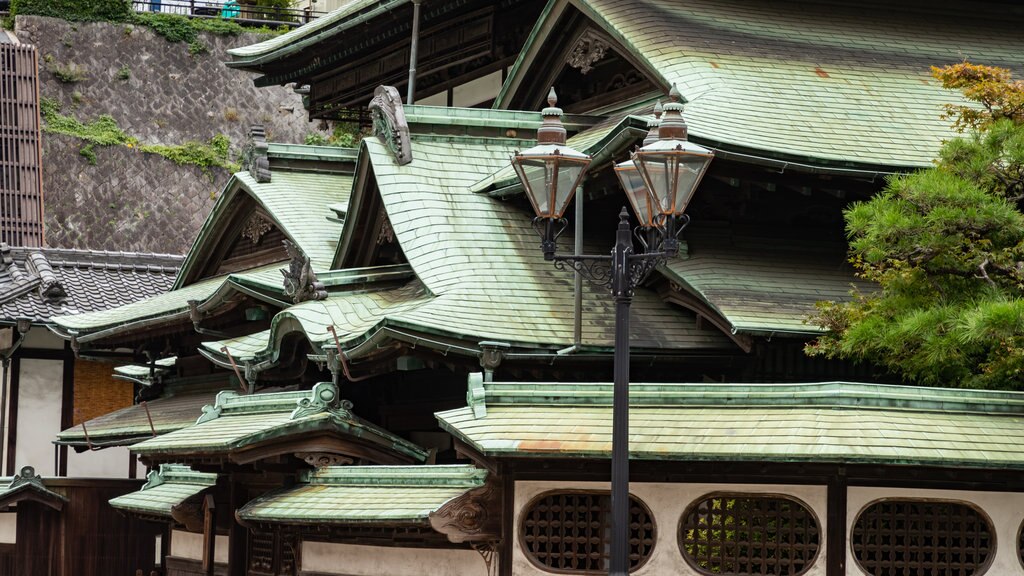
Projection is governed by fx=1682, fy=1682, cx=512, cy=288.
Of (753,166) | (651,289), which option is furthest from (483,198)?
(753,166)

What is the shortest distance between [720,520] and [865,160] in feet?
16.3

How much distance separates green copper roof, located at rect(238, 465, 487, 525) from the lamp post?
331cm

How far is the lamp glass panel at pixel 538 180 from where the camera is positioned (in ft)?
41.8

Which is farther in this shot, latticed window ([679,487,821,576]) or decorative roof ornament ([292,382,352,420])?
decorative roof ornament ([292,382,352,420])

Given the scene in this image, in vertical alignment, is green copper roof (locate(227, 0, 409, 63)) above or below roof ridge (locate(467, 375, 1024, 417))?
above

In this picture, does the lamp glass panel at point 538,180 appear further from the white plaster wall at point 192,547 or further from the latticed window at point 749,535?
the white plaster wall at point 192,547

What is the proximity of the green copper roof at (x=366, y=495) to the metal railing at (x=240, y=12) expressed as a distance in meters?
44.2

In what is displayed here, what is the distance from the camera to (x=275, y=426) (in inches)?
699

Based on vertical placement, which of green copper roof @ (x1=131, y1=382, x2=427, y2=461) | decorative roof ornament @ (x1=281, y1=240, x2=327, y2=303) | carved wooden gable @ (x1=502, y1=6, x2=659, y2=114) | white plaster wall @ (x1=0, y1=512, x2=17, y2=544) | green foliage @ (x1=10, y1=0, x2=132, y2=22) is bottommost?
white plaster wall @ (x1=0, y1=512, x2=17, y2=544)

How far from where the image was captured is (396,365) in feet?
58.3

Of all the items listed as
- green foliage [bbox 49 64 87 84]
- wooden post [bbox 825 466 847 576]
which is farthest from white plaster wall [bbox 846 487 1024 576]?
green foliage [bbox 49 64 87 84]

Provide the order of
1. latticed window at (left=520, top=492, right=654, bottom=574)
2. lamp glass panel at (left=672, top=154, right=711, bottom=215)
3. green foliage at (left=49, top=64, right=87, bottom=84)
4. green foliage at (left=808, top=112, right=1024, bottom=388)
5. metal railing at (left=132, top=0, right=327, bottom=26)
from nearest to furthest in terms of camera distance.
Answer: lamp glass panel at (left=672, top=154, right=711, bottom=215), latticed window at (left=520, top=492, right=654, bottom=574), green foliage at (left=808, top=112, right=1024, bottom=388), green foliage at (left=49, top=64, right=87, bottom=84), metal railing at (left=132, top=0, right=327, bottom=26)

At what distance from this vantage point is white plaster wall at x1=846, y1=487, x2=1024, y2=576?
1393cm

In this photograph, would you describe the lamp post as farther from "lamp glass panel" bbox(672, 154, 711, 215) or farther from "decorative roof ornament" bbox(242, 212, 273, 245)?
"decorative roof ornament" bbox(242, 212, 273, 245)
